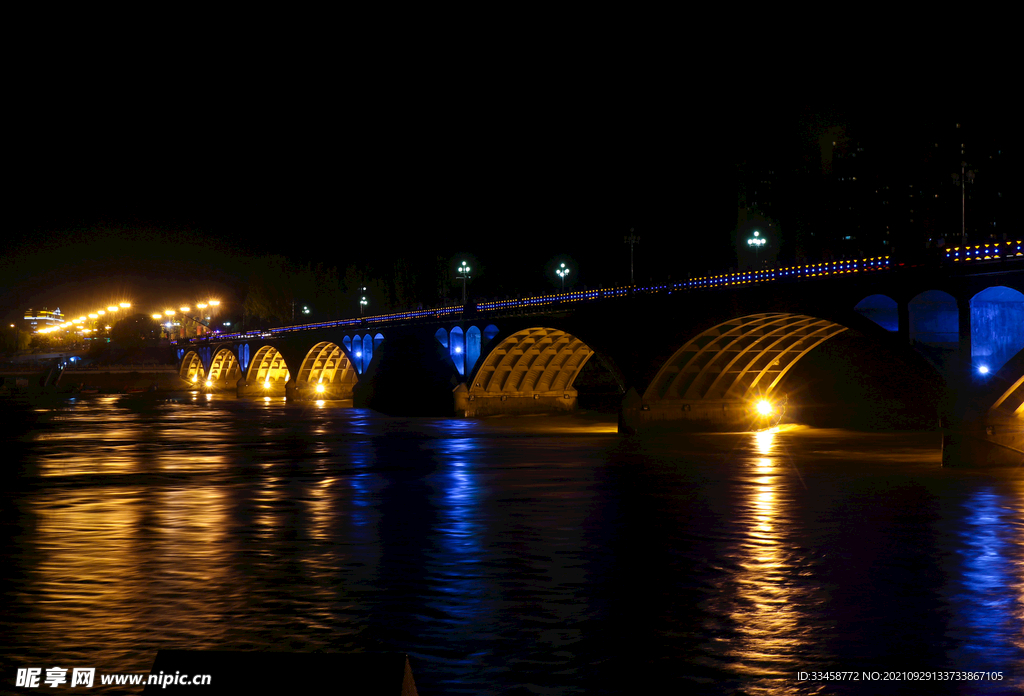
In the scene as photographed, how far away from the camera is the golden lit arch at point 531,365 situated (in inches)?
3361

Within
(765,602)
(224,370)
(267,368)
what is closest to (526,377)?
(765,602)

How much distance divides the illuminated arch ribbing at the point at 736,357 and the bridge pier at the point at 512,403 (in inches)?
918

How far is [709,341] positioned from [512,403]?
100 feet

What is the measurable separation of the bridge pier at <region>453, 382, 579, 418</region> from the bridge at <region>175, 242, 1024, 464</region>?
12cm

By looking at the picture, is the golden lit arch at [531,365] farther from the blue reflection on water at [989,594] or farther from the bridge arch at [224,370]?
the bridge arch at [224,370]

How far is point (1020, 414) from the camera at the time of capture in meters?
41.1

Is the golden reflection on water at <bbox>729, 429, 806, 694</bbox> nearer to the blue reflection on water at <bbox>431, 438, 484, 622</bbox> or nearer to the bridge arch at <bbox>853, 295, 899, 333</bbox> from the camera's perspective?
the blue reflection on water at <bbox>431, 438, 484, 622</bbox>

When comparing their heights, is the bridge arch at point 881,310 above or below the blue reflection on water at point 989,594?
above

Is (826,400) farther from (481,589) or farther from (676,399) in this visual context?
(481,589)

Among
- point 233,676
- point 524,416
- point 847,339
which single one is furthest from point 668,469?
point 847,339

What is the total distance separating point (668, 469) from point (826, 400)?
57.8m

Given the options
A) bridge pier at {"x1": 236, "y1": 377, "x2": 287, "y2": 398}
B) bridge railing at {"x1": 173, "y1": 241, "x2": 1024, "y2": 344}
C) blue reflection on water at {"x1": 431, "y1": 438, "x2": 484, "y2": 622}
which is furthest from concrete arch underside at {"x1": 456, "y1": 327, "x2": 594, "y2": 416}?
bridge pier at {"x1": 236, "y1": 377, "x2": 287, "y2": 398}

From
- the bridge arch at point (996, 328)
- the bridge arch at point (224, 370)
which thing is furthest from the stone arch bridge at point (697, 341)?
the bridge arch at point (224, 370)

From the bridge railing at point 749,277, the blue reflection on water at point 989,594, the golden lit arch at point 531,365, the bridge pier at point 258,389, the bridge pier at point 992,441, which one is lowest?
the blue reflection on water at point 989,594
